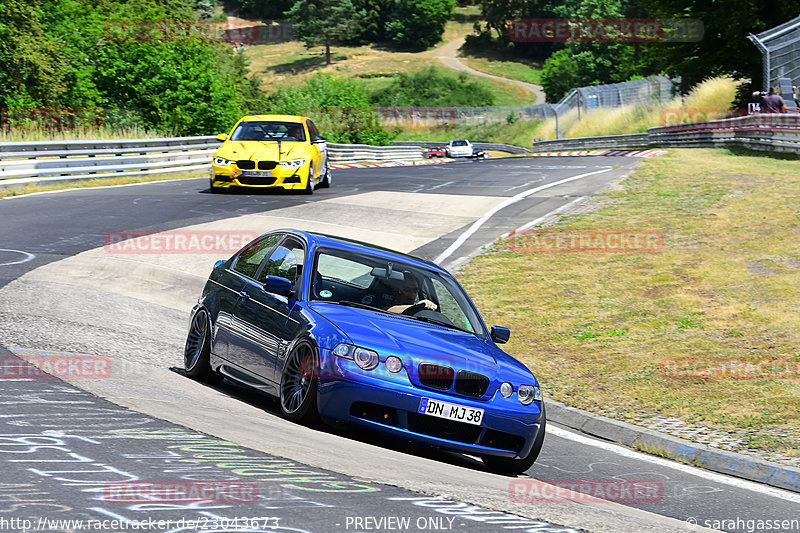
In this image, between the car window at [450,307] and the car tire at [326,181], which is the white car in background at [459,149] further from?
the car window at [450,307]

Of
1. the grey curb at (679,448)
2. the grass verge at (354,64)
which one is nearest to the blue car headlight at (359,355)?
the grey curb at (679,448)

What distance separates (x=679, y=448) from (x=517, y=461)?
1.81 m

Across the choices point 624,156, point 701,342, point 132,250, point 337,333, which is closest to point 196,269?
point 132,250

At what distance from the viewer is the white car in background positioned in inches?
2532

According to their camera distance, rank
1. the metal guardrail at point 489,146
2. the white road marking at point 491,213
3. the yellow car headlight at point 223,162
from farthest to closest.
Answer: the metal guardrail at point 489,146
the yellow car headlight at point 223,162
the white road marking at point 491,213

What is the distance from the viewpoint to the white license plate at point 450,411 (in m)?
7.03

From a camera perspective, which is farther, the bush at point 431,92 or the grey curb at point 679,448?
the bush at point 431,92

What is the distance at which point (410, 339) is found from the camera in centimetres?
738

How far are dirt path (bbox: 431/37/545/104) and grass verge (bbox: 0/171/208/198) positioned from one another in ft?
344

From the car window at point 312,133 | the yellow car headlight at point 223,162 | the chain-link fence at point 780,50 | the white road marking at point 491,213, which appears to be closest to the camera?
the white road marking at point 491,213

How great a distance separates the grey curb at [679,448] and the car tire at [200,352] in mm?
3270

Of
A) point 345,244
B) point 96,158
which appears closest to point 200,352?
point 345,244

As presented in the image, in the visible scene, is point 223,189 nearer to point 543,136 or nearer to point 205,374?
point 205,374

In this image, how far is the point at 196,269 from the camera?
15352 mm
